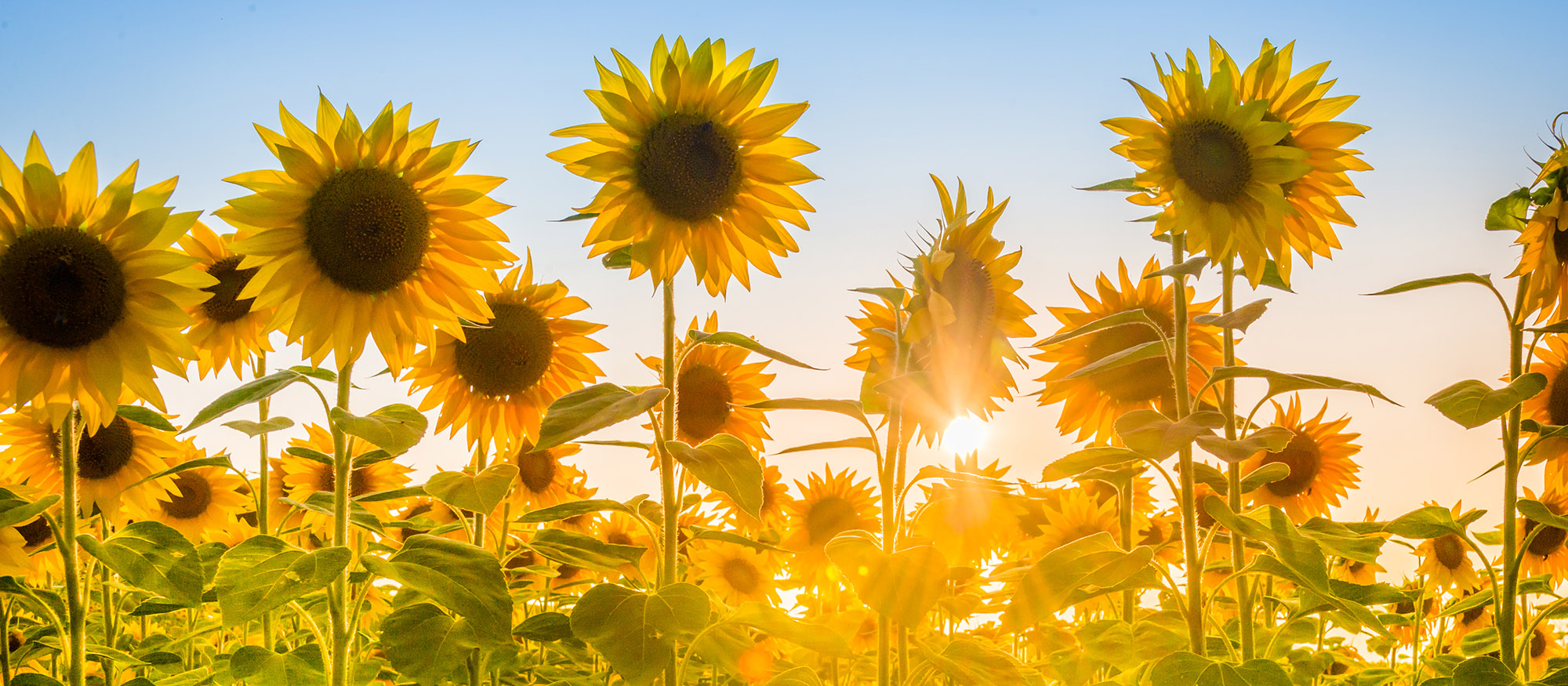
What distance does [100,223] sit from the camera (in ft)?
5.48

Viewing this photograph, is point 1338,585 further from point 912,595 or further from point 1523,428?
point 912,595

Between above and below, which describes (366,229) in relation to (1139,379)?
above

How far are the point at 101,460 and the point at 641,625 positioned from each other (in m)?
2.19

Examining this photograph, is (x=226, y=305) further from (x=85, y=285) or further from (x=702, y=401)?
(x=702, y=401)

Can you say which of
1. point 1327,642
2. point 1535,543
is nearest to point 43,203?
point 1327,642

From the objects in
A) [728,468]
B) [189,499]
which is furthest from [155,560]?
[189,499]

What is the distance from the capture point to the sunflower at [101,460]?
2656mm

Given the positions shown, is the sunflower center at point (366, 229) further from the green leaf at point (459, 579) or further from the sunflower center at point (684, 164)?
the green leaf at point (459, 579)

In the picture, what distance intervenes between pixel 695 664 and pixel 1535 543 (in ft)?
11.2

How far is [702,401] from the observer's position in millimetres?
3029

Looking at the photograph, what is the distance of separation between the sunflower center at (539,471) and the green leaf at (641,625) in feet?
5.91

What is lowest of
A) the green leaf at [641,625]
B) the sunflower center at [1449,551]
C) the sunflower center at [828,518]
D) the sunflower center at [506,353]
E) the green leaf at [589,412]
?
the green leaf at [641,625]

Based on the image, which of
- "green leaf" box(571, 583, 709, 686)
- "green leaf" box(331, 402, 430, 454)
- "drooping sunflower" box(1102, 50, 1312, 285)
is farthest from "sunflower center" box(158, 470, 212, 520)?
"drooping sunflower" box(1102, 50, 1312, 285)

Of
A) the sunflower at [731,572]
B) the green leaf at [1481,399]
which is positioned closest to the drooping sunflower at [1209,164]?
the green leaf at [1481,399]
